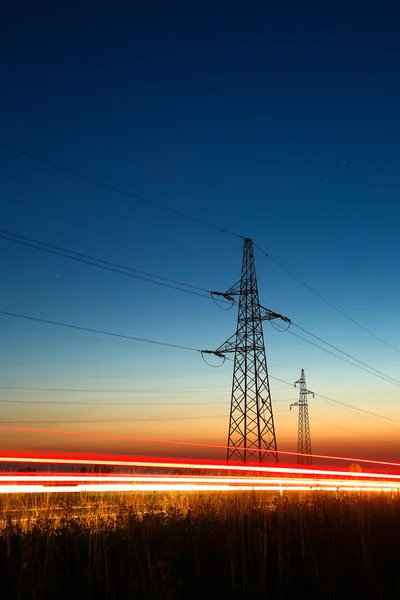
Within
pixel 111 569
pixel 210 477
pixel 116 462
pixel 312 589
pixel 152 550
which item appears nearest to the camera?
pixel 312 589

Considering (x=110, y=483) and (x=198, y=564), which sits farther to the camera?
(x=110, y=483)

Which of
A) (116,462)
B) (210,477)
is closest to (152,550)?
(116,462)

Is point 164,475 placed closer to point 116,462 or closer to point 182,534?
point 116,462

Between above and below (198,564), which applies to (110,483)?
above

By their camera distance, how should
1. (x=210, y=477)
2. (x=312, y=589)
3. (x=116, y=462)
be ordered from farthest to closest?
1. (x=210, y=477)
2. (x=116, y=462)
3. (x=312, y=589)

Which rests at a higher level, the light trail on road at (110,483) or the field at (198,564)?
the light trail on road at (110,483)

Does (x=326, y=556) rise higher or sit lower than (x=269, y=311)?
lower

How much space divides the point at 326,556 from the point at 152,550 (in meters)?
2.54

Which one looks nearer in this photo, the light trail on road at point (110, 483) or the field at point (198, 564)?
the field at point (198, 564)

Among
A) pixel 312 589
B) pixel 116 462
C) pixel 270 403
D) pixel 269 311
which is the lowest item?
pixel 312 589

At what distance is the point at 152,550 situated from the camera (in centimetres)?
880

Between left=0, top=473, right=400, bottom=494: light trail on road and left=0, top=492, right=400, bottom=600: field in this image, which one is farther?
left=0, top=473, right=400, bottom=494: light trail on road

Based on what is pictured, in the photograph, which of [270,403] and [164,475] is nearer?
[164,475]

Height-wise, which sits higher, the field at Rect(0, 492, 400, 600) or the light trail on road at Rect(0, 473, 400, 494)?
the light trail on road at Rect(0, 473, 400, 494)
